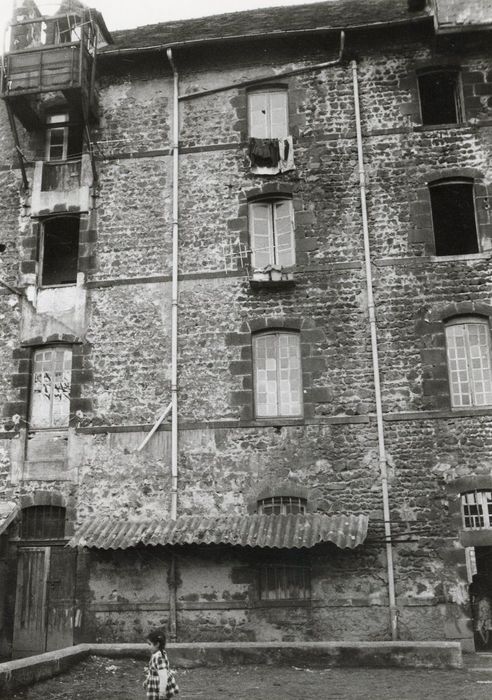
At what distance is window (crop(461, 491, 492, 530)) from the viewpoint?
14.2 metres

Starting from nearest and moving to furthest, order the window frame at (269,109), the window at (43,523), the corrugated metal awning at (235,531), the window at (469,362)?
the corrugated metal awning at (235,531) → the window at (469,362) → the window at (43,523) → the window frame at (269,109)

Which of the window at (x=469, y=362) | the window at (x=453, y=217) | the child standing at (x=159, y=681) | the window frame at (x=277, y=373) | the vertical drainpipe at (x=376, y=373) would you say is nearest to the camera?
the child standing at (x=159, y=681)

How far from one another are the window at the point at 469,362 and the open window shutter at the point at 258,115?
6.14 m

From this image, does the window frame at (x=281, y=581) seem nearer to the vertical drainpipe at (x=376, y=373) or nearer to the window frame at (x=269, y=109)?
the vertical drainpipe at (x=376, y=373)

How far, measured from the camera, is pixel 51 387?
1623 centimetres

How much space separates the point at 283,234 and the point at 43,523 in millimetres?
8027

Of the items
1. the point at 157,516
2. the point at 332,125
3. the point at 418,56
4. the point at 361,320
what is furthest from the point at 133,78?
Result: the point at 157,516

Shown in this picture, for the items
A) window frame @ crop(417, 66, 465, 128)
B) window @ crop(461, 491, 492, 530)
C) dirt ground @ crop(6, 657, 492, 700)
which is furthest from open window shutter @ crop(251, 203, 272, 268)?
dirt ground @ crop(6, 657, 492, 700)

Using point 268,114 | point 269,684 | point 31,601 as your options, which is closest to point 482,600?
point 269,684

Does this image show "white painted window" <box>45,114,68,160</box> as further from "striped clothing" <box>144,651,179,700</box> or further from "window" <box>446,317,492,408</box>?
"striped clothing" <box>144,651,179,700</box>

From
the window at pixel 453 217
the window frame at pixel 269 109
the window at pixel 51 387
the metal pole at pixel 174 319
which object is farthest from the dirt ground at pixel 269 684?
the window frame at pixel 269 109

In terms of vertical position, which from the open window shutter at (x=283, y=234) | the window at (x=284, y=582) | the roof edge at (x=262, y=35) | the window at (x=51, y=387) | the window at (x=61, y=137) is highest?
the roof edge at (x=262, y=35)

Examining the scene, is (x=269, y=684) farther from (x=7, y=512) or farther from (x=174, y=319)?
(x=174, y=319)

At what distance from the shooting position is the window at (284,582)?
1424 cm
